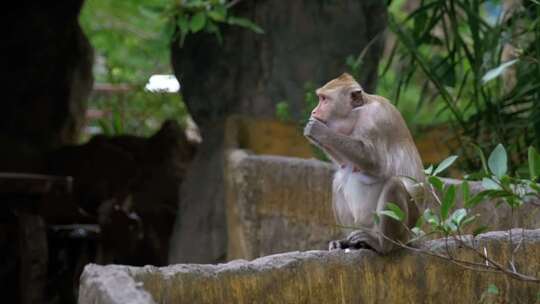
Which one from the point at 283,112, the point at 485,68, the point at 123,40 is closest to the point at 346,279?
the point at 485,68

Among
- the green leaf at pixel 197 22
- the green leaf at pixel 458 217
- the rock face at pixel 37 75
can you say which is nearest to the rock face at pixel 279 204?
the green leaf at pixel 197 22

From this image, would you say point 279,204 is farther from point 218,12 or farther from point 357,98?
point 357,98

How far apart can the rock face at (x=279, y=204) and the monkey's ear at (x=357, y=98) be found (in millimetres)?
976

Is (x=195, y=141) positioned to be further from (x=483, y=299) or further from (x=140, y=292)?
(x=140, y=292)

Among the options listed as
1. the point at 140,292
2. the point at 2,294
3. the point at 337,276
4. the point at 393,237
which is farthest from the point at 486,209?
the point at 2,294

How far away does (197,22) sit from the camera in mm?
7754

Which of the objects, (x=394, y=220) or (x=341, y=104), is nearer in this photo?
(x=394, y=220)

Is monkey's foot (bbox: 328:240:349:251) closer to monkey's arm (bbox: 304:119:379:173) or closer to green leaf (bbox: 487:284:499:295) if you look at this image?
monkey's arm (bbox: 304:119:379:173)

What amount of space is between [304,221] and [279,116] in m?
2.48

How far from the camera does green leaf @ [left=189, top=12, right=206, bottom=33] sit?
7707mm

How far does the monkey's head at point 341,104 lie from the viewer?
16.7 feet

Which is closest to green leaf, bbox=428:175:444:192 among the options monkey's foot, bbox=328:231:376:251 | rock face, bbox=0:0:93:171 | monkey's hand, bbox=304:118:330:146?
monkey's foot, bbox=328:231:376:251

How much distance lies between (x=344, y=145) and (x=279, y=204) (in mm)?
2338

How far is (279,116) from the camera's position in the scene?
30.5ft
